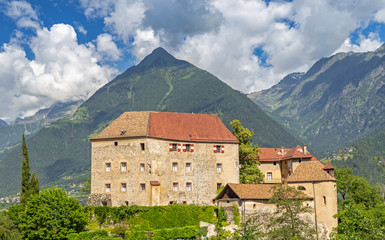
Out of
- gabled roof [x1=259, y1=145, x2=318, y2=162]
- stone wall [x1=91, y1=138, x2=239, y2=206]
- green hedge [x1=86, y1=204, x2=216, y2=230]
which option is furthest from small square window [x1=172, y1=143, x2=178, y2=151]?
gabled roof [x1=259, y1=145, x2=318, y2=162]

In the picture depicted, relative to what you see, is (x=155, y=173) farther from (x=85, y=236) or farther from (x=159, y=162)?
(x=85, y=236)

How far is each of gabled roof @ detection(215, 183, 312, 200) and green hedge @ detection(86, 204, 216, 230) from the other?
12.1 feet

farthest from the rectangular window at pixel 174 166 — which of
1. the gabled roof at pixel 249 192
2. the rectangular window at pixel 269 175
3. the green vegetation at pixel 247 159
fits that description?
the rectangular window at pixel 269 175

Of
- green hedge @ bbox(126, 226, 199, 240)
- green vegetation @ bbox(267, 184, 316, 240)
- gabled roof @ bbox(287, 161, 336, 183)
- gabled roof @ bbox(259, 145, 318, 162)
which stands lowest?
green hedge @ bbox(126, 226, 199, 240)

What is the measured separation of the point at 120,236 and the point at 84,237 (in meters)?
5.27

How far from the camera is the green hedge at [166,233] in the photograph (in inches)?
1980

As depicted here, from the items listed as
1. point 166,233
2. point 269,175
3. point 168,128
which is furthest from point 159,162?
point 269,175

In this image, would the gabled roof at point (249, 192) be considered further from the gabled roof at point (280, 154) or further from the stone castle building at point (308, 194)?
the gabled roof at point (280, 154)

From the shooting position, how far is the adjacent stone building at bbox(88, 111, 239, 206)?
5975 centimetres

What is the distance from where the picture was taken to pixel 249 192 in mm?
55500

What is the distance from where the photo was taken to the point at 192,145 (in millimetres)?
64500

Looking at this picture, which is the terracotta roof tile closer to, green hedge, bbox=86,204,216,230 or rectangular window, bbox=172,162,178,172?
rectangular window, bbox=172,162,178,172

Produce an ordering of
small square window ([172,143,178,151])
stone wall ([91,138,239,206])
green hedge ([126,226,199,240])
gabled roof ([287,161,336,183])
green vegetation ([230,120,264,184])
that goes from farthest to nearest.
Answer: green vegetation ([230,120,264,184]), small square window ([172,143,178,151]), stone wall ([91,138,239,206]), gabled roof ([287,161,336,183]), green hedge ([126,226,199,240])

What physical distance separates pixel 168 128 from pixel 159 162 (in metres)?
6.51
